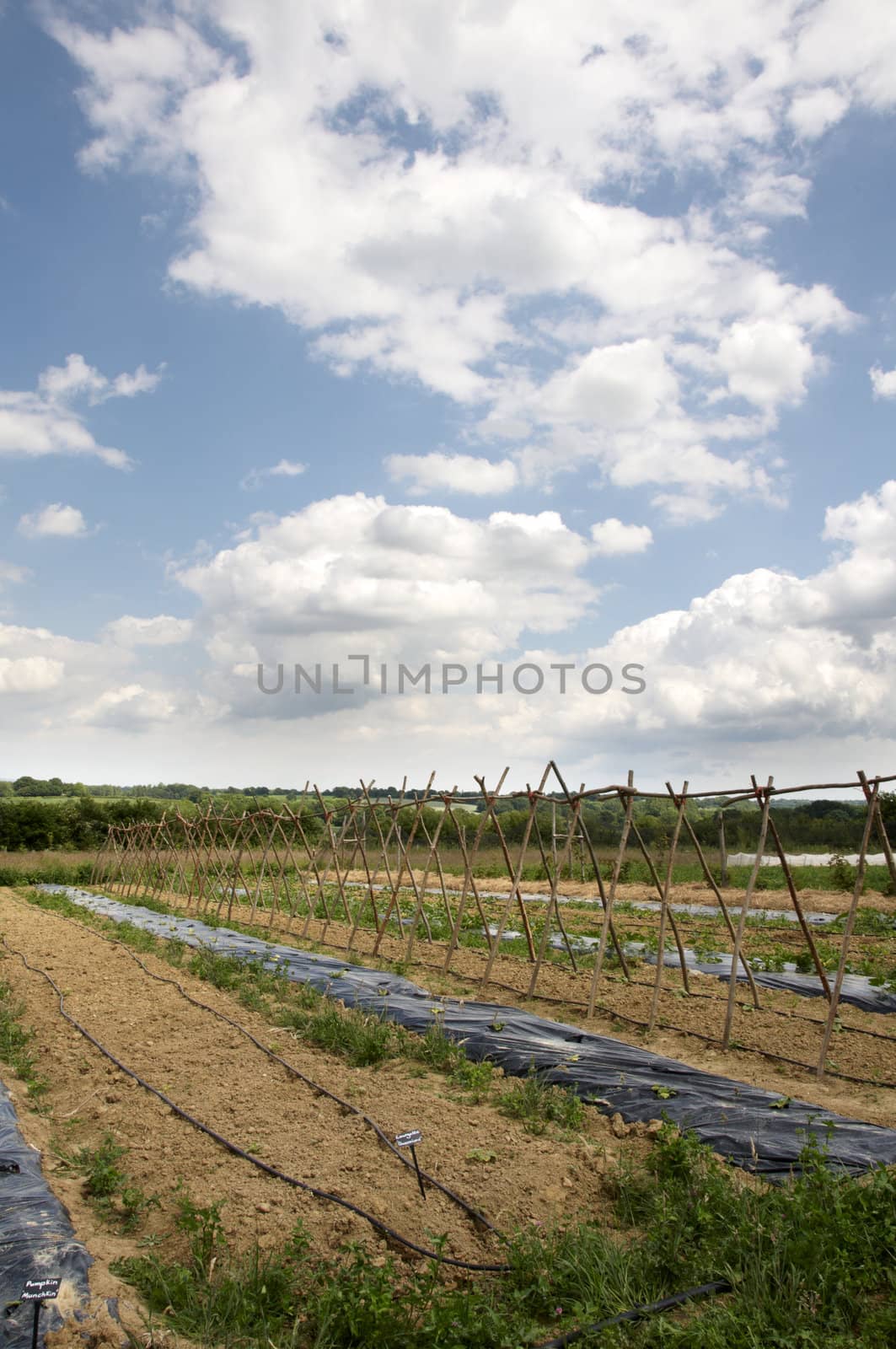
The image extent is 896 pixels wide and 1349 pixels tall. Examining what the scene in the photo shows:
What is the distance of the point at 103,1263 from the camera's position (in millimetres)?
4020

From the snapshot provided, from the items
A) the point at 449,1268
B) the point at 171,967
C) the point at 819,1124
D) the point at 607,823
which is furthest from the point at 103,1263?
the point at 607,823

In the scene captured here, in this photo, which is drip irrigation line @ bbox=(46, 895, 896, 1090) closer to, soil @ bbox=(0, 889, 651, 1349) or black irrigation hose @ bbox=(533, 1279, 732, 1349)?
soil @ bbox=(0, 889, 651, 1349)

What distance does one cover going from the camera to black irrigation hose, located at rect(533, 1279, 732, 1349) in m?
3.36

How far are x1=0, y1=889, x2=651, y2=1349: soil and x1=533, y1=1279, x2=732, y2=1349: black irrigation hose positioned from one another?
73 centimetres

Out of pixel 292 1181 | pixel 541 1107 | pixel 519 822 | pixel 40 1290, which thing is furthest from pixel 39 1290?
pixel 519 822

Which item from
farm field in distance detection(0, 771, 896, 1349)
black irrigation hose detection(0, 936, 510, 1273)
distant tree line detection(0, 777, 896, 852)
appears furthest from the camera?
distant tree line detection(0, 777, 896, 852)

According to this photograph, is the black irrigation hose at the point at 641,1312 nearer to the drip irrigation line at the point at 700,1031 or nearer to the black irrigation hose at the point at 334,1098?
the black irrigation hose at the point at 334,1098

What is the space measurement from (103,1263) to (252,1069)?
2.87m

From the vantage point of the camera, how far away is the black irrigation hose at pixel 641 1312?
3.36 meters

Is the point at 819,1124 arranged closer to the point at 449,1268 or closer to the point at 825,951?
the point at 449,1268

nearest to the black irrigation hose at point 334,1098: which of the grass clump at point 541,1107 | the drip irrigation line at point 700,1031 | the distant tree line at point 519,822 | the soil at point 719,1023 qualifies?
the grass clump at point 541,1107

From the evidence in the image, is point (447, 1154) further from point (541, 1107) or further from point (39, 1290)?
point (39, 1290)

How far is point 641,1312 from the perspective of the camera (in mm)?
3475

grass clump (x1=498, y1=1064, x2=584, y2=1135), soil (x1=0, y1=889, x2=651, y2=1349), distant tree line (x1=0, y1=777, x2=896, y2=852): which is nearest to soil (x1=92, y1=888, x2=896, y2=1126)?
grass clump (x1=498, y1=1064, x2=584, y2=1135)
